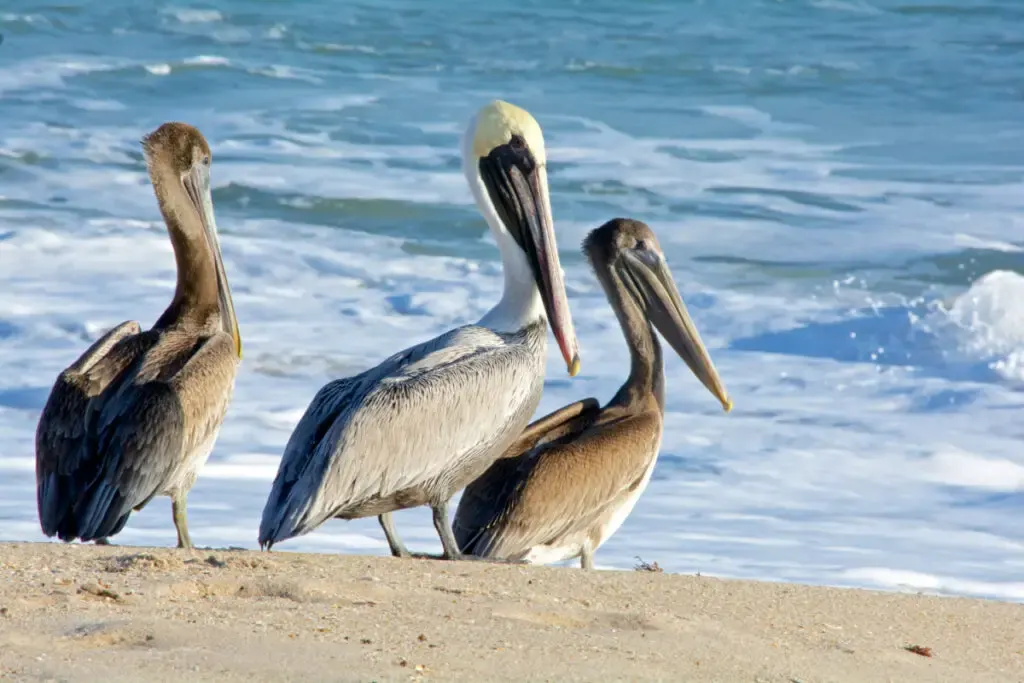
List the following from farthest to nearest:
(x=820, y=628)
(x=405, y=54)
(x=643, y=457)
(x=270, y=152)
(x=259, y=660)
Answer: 1. (x=405, y=54)
2. (x=270, y=152)
3. (x=643, y=457)
4. (x=820, y=628)
5. (x=259, y=660)

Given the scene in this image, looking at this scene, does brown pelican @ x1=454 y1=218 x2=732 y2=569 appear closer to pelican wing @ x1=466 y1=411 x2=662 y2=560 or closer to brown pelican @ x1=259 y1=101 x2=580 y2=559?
pelican wing @ x1=466 y1=411 x2=662 y2=560

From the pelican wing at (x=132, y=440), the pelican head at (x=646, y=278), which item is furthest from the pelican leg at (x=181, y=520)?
the pelican head at (x=646, y=278)

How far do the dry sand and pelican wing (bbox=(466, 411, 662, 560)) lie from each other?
751mm

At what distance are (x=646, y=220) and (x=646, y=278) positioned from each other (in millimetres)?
7661

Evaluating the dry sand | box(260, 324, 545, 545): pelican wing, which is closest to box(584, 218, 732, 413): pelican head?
box(260, 324, 545, 545): pelican wing

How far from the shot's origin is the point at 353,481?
539 cm

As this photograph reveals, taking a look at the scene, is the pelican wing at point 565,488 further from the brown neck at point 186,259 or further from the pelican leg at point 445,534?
the brown neck at point 186,259

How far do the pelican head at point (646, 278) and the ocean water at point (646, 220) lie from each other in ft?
2.63

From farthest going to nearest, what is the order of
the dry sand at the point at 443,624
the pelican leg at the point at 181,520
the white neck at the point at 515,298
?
1. the white neck at the point at 515,298
2. the pelican leg at the point at 181,520
3. the dry sand at the point at 443,624

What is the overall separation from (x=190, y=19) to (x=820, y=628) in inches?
781

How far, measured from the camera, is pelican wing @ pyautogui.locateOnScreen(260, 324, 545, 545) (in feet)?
17.5

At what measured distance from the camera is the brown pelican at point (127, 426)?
18.3ft

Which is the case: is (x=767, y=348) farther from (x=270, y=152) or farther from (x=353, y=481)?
(x=270, y=152)

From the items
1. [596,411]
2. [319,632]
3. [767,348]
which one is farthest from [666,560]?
[767,348]
